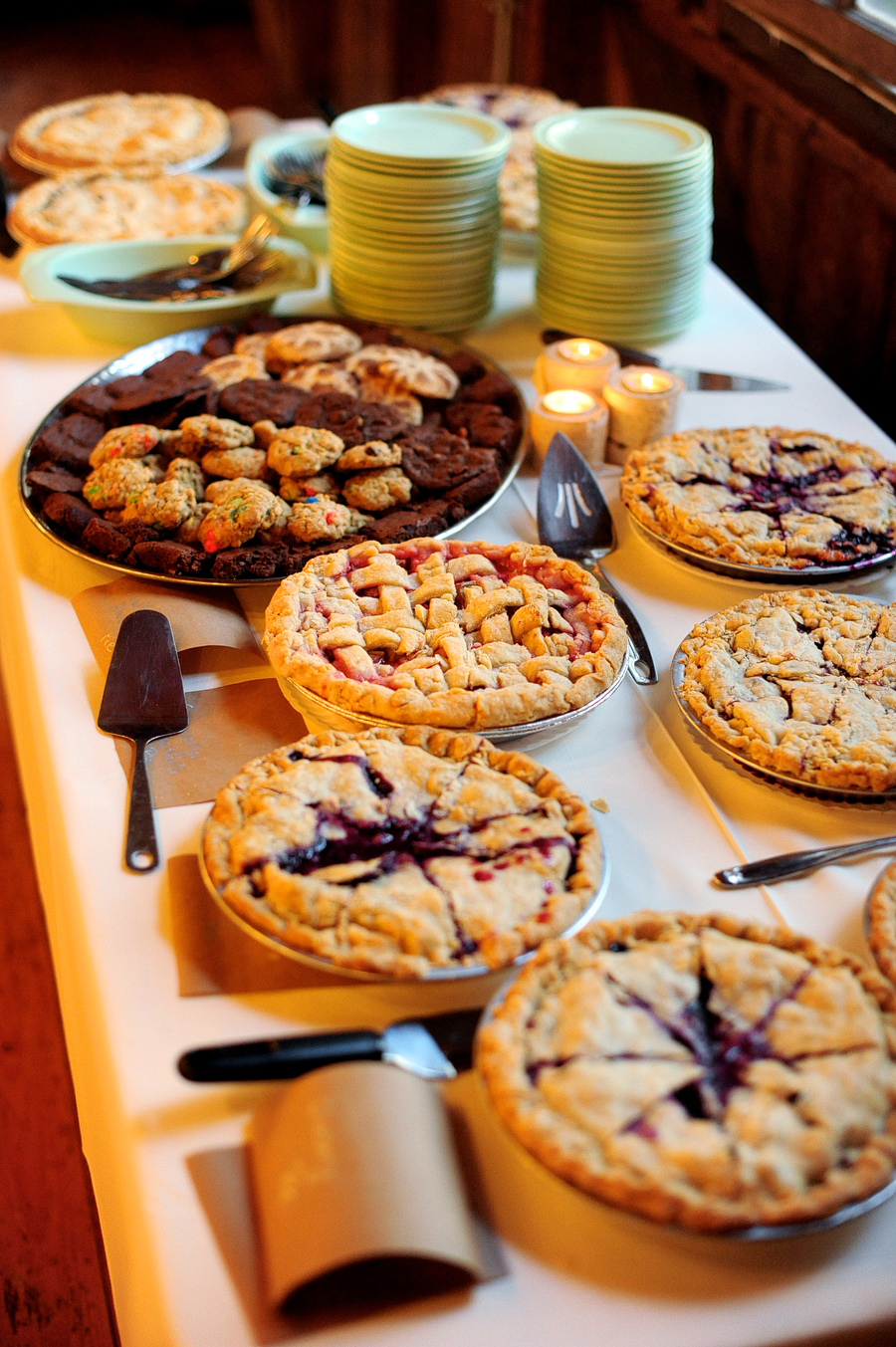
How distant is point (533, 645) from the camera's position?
1178 millimetres

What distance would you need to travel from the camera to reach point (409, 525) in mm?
1374

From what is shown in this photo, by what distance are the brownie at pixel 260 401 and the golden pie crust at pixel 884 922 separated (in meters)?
0.98

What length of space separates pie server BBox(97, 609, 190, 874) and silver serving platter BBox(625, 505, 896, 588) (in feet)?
2.03

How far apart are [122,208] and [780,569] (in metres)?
1.70

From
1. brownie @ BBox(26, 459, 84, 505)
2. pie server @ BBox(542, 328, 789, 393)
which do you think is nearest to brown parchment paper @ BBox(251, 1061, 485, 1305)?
brownie @ BBox(26, 459, 84, 505)

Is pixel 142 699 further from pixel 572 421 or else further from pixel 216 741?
pixel 572 421

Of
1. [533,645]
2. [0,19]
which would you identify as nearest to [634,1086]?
[533,645]

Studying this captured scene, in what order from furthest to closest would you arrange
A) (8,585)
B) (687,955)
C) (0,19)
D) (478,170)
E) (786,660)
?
(0,19) → (478,170) → (8,585) → (786,660) → (687,955)

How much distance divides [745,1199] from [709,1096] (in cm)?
8

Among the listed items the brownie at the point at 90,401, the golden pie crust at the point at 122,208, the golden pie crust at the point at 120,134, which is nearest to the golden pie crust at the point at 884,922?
the brownie at the point at 90,401

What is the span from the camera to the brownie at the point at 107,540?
A: 1.33 meters

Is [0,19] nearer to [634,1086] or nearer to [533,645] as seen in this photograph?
[533,645]

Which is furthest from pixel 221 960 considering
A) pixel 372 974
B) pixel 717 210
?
pixel 717 210

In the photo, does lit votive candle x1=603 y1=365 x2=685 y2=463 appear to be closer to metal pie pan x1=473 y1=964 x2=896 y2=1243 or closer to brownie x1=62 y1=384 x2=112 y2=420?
brownie x1=62 y1=384 x2=112 y2=420
